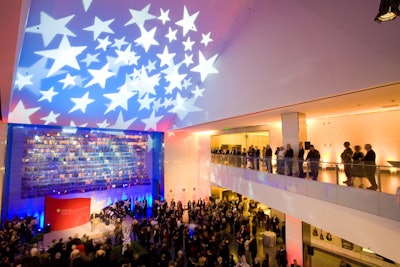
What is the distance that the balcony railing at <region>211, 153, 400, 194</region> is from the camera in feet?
13.9

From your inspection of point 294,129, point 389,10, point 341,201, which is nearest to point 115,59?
point 294,129

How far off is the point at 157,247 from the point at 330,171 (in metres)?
5.44

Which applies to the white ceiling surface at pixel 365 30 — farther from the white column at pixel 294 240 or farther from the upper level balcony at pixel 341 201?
the white column at pixel 294 240

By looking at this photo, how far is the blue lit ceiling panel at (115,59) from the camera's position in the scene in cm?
612

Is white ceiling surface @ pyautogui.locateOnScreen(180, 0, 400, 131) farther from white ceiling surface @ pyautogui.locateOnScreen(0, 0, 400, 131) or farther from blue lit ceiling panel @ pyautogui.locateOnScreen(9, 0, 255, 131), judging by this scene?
blue lit ceiling panel @ pyautogui.locateOnScreen(9, 0, 255, 131)

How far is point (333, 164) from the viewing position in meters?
5.29

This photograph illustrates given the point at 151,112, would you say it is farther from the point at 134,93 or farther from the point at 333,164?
the point at 333,164

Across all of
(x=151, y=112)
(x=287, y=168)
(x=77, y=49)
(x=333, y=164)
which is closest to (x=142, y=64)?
(x=77, y=49)

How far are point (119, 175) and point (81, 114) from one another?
4.05m

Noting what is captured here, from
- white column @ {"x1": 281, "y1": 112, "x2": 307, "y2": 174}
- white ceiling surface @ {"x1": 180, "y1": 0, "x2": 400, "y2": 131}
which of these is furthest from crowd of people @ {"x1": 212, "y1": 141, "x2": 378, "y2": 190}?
white ceiling surface @ {"x1": 180, "y1": 0, "x2": 400, "y2": 131}

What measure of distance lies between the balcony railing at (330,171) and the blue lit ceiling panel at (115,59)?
456 cm

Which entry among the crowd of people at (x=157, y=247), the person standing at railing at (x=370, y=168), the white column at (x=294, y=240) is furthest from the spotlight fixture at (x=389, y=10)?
the white column at (x=294, y=240)

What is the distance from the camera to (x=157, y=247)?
7.55 m

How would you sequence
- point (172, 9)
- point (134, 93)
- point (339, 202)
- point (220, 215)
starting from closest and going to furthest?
point (339, 202), point (172, 9), point (134, 93), point (220, 215)
